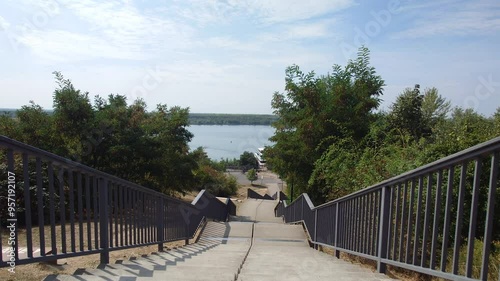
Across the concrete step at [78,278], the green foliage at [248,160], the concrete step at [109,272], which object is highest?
the concrete step at [78,278]

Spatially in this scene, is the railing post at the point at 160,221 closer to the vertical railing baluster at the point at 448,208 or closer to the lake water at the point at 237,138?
the vertical railing baluster at the point at 448,208

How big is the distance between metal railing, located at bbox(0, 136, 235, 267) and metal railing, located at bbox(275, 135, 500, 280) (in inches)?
113

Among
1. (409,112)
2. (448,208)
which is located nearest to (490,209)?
(448,208)

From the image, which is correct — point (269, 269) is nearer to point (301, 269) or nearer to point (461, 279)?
point (301, 269)

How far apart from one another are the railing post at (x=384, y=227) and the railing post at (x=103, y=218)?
2.94m

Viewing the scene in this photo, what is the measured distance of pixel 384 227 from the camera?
367 centimetres

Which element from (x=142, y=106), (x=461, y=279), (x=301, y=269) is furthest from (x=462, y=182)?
(x=142, y=106)

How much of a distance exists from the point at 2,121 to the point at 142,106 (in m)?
6.38

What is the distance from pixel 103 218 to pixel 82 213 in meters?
0.22

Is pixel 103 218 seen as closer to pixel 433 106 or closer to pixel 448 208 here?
pixel 448 208

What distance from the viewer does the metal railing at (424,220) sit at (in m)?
2.27

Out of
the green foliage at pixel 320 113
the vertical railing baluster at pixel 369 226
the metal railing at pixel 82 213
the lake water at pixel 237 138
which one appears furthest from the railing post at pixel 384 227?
the lake water at pixel 237 138

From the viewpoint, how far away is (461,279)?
7.70 ft

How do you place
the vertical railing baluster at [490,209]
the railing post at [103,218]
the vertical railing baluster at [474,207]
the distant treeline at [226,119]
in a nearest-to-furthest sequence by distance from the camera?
the vertical railing baluster at [490,209] → the vertical railing baluster at [474,207] → the railing post at [103,218] → the distant treeline at [226,119]
